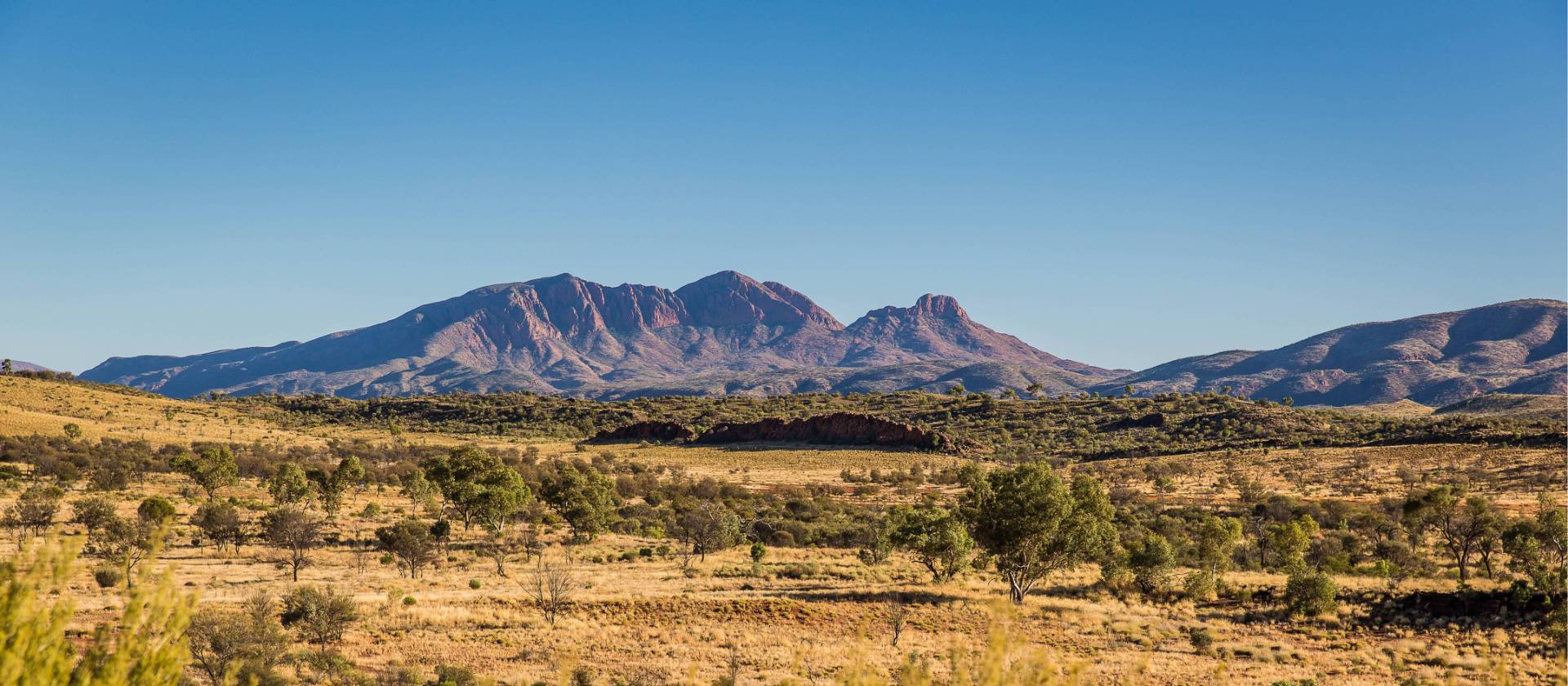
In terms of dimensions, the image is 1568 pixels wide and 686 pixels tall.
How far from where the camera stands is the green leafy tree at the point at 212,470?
182 feet

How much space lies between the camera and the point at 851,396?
180 m

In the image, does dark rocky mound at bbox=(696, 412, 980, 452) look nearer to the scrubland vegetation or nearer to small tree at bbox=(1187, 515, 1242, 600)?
the scrubland vegetation

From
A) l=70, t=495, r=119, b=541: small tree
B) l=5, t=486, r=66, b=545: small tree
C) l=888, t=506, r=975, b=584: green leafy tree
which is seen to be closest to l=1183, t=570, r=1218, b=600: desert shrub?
l=888, t=506, r=975, b=584: green leafy tree

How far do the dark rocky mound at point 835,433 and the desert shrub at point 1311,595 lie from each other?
251 ft

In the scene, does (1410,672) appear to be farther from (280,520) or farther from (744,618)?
(280,520)

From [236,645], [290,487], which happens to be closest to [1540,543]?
[236,645]

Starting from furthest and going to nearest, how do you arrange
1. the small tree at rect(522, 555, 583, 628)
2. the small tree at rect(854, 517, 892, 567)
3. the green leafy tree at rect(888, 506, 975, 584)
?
the small tree at rect(854, 517, 892, 567)
the green leafy tree at rect(888, 506, 975, 584)
the small tree at rect(522, 555, 583, 628)

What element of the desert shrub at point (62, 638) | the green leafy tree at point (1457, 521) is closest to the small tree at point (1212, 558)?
the green leafy tree at point (1457, 521)

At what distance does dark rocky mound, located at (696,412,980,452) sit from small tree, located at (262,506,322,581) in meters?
80.5

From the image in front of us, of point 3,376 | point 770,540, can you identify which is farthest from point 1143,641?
point 3,376

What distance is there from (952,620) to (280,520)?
101ft

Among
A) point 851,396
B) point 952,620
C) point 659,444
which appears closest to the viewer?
point 952,620

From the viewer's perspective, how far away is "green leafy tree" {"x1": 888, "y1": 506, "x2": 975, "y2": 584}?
4188cm

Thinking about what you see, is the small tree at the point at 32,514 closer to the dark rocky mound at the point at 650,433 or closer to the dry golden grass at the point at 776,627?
the dry golden grass at the point at 776,627
